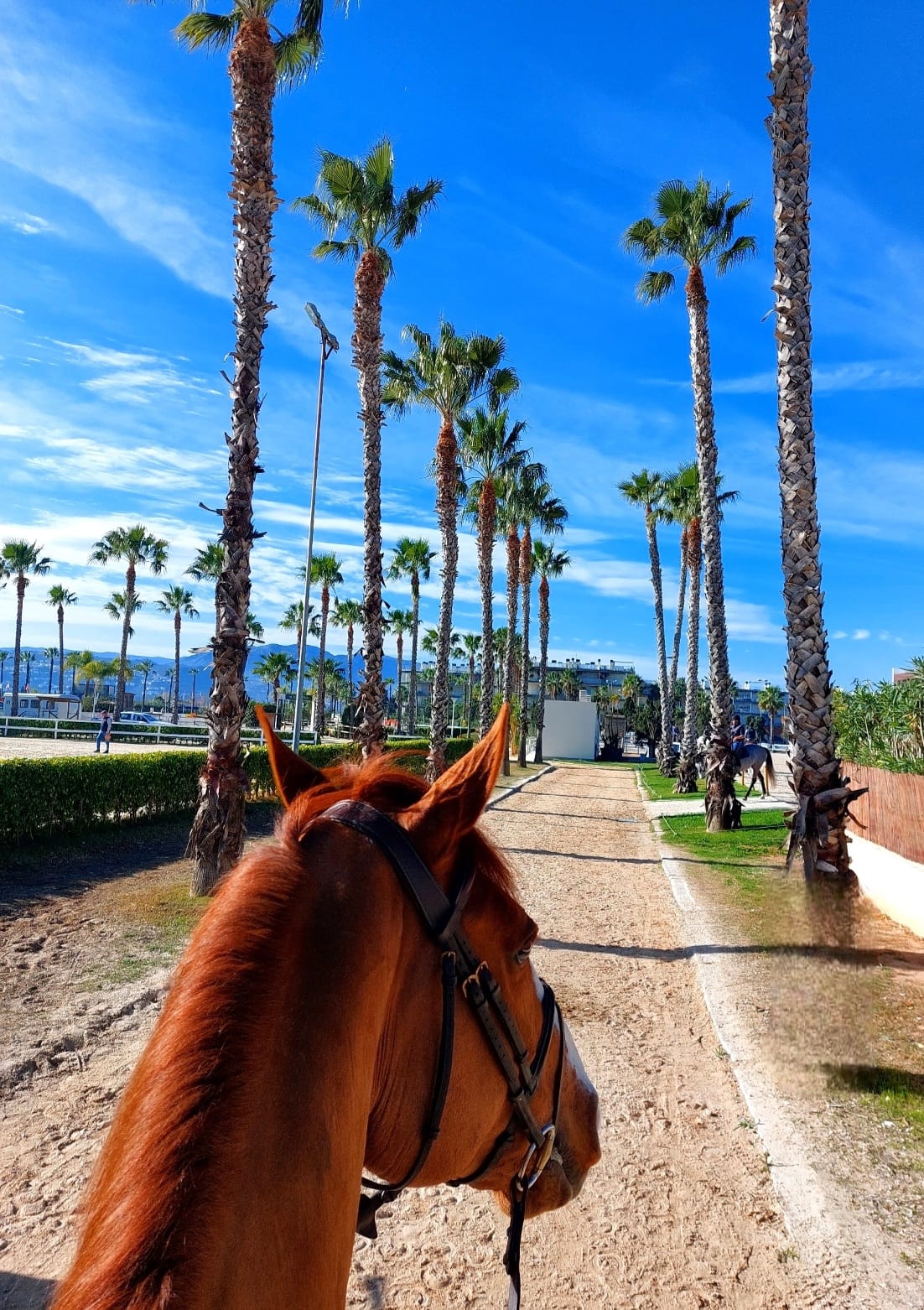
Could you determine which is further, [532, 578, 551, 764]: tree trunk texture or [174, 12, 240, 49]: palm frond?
[532, 578, 551, 764]: tree trunk texture

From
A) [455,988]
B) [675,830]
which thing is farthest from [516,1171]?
[675,830]

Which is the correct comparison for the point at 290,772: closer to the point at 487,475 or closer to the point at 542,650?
the point at 487,475

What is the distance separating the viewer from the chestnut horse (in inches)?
36.7

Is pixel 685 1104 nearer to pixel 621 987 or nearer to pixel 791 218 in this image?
pixel 621 987

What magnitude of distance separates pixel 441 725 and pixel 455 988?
2057 centimetres

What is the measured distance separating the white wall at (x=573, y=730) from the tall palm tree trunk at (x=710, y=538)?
1502 inches

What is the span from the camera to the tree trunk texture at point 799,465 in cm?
699

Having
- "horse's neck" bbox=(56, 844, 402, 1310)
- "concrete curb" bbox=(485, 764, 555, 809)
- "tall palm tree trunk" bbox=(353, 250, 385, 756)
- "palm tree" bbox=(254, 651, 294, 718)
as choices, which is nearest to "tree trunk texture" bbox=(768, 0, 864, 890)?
"horse's neck" bbox=(56, 844, 402, 1310)

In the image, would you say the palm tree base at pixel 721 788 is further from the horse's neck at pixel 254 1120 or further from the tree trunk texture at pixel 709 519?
the horse's neck at pixel 254 1120

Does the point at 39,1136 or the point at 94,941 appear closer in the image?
the point at 39,1136

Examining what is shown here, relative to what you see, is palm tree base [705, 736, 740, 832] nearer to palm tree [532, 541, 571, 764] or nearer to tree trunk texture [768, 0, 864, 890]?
tree trunk texture [768, 0, 864, 890]

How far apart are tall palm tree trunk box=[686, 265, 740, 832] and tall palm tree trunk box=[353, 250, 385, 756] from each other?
724cm

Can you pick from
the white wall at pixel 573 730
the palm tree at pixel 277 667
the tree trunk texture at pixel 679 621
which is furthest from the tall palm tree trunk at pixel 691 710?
the palm tree at pixel 277 667

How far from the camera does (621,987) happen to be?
24.5 ft
